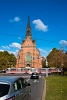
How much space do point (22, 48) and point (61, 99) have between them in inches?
4439

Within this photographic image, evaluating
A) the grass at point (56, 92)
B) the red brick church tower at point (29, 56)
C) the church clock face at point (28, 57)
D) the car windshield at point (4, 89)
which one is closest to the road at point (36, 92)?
the grass at point (56, 92)

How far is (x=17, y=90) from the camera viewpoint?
8109 mm

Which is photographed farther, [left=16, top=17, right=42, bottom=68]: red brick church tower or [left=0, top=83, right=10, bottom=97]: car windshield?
[left=16, top=17, right=42, bottom=68]: red brick church tower

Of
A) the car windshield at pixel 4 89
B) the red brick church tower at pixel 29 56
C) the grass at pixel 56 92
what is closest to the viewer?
the car windshield at pixel 4 89

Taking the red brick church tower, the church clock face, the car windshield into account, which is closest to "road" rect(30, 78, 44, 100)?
the car windshield

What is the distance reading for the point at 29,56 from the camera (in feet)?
404

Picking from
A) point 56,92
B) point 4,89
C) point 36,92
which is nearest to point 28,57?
point 36,92

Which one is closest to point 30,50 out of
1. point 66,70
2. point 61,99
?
point 66,70

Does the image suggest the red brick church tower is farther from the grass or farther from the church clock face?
the grass

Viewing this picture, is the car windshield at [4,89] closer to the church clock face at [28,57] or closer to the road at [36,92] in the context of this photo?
the road at [36,92]

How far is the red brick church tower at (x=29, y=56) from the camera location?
4796 inches

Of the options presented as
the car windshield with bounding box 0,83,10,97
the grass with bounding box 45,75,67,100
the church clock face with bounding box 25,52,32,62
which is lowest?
the grass with bounding box 45,75,67,100

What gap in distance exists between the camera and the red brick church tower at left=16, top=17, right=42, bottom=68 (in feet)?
400

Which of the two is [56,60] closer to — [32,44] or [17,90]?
[32,44]
